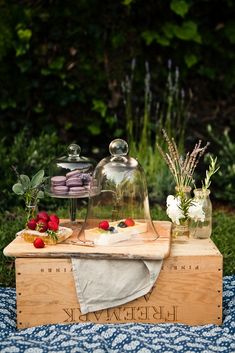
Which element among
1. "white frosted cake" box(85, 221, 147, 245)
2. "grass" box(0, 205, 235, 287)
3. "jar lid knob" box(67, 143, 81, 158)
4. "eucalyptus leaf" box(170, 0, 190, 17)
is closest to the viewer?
"white frosted cake" box(85, 221, 147, 245)

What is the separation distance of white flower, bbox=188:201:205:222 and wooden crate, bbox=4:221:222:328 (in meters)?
0.23

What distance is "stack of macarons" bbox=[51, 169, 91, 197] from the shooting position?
3.91 meters

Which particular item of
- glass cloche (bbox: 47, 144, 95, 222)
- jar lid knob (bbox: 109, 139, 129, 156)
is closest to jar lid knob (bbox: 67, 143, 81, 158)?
glass cloche (bbox: 47, 144, 95, 222)

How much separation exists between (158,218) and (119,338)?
2.01m

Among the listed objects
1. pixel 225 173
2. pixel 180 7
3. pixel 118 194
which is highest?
pixel 180 7

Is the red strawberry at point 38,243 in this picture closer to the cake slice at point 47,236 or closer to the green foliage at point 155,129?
the cake slice at point 47,236

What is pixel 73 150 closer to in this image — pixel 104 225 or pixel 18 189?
pixel 18 189

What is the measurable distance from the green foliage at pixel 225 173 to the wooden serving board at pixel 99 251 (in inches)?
98.8

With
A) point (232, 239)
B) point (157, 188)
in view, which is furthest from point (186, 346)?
point (157, 188)

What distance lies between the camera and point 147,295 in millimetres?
3525

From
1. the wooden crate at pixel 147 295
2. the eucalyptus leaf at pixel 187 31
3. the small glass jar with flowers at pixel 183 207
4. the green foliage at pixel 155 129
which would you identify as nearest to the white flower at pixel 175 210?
the small glass jar with flowers at pixel 183 207

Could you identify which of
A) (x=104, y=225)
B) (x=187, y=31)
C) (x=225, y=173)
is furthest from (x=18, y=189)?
(x=187, y=31)

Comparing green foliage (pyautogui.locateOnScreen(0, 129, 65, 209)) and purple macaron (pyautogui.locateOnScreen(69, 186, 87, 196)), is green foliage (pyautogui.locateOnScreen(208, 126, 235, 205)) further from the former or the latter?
purple macaron (pyautogui.locateOnScreen(69, 186, 87, 196))

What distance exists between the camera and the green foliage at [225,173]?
20.0 ft
